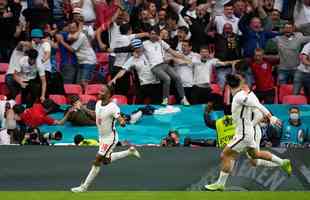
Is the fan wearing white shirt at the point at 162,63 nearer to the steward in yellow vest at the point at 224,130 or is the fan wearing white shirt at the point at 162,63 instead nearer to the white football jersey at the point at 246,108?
the steward in yellow vest at the point at 224,130

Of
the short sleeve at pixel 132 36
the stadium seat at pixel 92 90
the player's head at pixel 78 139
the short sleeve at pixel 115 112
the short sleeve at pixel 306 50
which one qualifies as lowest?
the player's head at pixel 78 139

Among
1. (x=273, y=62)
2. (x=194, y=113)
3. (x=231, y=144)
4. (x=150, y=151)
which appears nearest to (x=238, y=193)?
(x=231, y=144)

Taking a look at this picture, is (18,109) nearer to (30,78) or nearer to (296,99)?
(30,78)

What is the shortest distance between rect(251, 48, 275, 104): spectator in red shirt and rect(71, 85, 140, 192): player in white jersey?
478cm

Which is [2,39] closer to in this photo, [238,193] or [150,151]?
[150,151]

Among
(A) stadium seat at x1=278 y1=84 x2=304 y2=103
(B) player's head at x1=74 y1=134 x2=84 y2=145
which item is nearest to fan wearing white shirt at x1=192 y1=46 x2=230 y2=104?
(A) stadium seat at x1=278 y1=84 x2=304 y2=103

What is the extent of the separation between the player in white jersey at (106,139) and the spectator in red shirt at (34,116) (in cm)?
296

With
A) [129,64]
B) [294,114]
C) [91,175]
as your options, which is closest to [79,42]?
[129,64]

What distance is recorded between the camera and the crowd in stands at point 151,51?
20453mm

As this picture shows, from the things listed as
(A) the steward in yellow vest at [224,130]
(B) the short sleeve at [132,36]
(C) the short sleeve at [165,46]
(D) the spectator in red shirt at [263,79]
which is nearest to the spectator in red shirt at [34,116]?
(B) the short sleeve at [132,36]

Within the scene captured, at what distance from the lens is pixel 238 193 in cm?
1586

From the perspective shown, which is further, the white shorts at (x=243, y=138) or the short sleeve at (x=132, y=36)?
the short sleeve at (x=132, y=36)

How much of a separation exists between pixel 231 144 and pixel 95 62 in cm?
605

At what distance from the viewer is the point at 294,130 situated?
63.1ft
